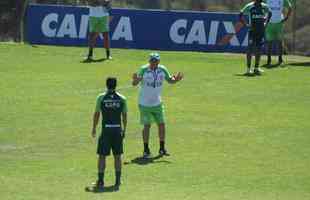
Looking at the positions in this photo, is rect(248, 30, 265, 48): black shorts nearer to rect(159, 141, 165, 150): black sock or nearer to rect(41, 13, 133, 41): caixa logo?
rect(41, 13, 133, 41): caixa logo

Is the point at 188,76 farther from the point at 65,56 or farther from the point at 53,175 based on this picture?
the point at 53,175

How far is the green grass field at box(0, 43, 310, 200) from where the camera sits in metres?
16.0

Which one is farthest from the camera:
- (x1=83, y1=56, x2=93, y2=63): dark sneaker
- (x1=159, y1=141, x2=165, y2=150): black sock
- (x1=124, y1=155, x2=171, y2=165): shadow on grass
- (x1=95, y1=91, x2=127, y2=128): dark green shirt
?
(x1=83, y1=56, x2=93, y2=63): dark sneaker

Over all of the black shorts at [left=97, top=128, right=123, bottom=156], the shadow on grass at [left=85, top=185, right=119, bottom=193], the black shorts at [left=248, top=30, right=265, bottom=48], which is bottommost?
the shadow on grass at [left=85, top=185, right=119, bottom=193]

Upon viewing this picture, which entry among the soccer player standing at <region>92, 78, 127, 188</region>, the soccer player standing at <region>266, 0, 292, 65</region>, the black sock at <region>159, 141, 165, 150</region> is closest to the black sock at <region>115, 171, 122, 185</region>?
the soccer player standing at <region>92, 78, 127, 188</region>

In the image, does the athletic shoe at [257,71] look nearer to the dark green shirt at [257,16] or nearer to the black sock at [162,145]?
the dark green shirt at [257,16]

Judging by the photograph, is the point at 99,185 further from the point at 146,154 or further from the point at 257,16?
the point at 257,16

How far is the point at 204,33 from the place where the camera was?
1316 inches

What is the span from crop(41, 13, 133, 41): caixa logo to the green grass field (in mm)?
1982

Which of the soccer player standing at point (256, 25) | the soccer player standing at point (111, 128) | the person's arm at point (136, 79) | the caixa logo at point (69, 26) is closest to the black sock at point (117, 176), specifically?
the soccer player standing at point (111, 128)

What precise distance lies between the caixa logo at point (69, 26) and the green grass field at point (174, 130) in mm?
1982

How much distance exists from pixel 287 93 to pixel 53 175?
9902 mm

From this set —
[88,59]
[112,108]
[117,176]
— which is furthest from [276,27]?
[117,176]

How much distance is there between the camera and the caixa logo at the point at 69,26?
3369cm
